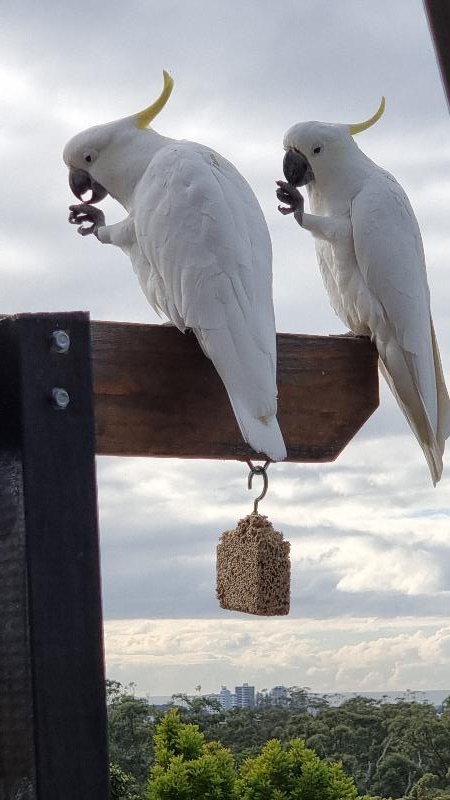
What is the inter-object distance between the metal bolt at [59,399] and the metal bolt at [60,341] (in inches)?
1.6

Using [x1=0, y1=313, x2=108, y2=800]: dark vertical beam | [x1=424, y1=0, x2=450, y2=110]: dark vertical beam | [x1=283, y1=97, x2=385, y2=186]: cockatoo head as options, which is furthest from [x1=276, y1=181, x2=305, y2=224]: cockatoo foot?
[x1=0, y1=313, x2=108, y2=800]: dark vertical beam

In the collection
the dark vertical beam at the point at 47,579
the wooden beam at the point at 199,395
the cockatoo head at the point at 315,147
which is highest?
the cockatoo head at the point at 315,147

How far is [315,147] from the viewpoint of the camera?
2.33 meters

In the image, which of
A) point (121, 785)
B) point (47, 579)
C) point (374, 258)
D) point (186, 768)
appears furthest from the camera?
point (121, 785)

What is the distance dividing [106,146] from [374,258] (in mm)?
622

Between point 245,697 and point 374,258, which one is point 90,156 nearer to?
point 374,258

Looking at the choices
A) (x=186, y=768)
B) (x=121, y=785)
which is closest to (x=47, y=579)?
(x=186, y=768)

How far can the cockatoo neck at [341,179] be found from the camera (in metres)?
2.29

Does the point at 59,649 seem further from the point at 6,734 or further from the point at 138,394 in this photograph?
the point at 138,394

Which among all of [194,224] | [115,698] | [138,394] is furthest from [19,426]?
[115,698]

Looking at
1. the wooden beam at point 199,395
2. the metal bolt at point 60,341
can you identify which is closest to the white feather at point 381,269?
the wooden beam at point 199,395

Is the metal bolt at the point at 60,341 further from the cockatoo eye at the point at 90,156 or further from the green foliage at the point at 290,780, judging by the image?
the green foliage at the point at 290,780

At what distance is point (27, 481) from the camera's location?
957 millimetres

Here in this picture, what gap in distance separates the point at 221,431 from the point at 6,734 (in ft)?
2.48
